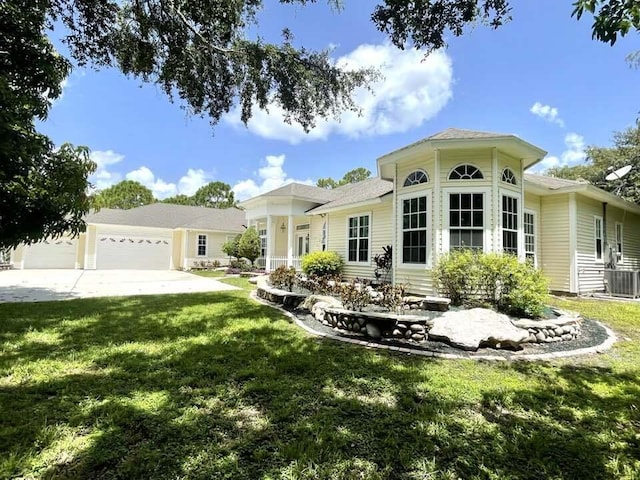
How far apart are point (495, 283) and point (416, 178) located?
12.4ft

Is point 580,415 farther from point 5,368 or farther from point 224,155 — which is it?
point 224,155

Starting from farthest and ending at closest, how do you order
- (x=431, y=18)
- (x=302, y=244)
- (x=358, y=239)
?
(x=302, y=244) < (x=358, y=239) < (x=431, y=18)

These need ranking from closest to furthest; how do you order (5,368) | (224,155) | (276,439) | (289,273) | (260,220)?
(276,439) < (5,368) < (289,273) < (260,220) < (224,155)

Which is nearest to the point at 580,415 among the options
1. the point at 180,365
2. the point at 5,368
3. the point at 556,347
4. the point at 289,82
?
the point at 556,347

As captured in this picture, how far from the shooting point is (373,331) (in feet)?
18.1

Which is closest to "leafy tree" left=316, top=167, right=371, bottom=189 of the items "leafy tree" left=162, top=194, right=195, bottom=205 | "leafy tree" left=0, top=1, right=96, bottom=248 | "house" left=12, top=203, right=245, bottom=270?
"leafy tree" left=162, top=194, right=195, bottom=205

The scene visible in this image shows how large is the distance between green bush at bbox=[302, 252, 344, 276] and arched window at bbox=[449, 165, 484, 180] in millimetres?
6370

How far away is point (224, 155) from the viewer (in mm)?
21531

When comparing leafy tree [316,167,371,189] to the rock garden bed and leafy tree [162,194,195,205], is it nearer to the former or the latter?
leafy tree [162,194,195,205]

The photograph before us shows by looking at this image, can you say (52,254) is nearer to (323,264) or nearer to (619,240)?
(323,264)

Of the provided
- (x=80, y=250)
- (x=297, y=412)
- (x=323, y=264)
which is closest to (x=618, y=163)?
(x=323, y=264)

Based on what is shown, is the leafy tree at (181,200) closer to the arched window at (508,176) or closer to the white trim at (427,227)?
the white trim at (427,227)

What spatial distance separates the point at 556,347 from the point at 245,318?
5.74 metres

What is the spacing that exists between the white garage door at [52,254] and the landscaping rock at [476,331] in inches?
856
